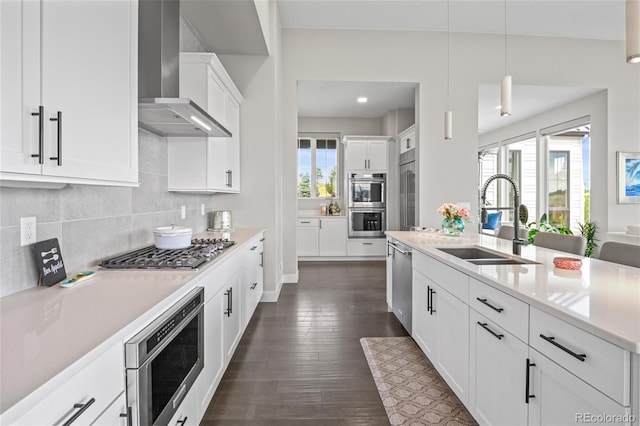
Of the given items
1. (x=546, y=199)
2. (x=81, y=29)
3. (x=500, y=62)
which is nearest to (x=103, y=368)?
(x=81, y=29)

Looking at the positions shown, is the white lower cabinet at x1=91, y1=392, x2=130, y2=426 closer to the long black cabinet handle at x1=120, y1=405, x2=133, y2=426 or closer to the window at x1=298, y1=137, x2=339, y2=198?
the long black cabinet handle at x1=120, y1=405, x2=133, y2=426

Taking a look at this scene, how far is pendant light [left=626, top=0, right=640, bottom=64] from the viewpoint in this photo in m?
1.28

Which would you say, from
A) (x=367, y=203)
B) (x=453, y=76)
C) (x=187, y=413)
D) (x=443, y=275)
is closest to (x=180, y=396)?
(x=187, y=413)

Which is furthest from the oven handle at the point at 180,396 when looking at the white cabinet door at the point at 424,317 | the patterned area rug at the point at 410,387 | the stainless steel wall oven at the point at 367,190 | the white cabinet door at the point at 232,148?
the stainless steel wall oven at the point at 367,190

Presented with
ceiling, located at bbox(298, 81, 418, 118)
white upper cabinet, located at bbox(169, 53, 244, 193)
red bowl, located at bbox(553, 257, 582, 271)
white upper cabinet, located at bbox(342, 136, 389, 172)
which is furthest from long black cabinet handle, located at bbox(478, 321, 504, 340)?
white upper cabinet, located at bbox(342, 136, 389, 172)

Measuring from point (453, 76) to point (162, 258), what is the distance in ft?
15.4

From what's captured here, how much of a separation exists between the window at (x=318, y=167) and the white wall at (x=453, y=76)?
8.67ft

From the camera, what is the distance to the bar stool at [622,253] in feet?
6.12

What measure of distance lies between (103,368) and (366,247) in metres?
5.94

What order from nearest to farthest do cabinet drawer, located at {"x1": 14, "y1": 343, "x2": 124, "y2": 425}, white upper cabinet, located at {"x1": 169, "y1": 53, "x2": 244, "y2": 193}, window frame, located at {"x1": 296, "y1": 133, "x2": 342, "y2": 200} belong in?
1. cabinet drawer, located at {"x1": 14, "y1": 343, "x2": 124, "y2": 425}
2. white upper cabinet, located at {"x1": 169, "y1": 53, "x2": 244, "y2": 193}
3. window frame, located at {"x1": 296, "y1": 133, "x2": 342, "y2": 200}

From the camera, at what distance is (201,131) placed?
2.51 meters

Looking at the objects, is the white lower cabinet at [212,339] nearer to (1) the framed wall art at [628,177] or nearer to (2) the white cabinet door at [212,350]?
(2) the white cabinet door at [212,350]

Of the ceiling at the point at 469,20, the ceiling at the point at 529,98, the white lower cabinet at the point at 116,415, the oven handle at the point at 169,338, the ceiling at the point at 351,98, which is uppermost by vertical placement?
the ceiling at the point at 469,20

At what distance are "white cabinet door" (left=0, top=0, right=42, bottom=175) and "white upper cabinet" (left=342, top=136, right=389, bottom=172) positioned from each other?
586 cm
